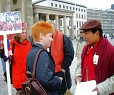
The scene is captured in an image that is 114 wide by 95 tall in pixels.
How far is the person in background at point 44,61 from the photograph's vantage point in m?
2.90

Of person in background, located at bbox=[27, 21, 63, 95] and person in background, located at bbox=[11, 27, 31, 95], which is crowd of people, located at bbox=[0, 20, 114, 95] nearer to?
person in background, located at bbox=[27, 21, 63, 95]

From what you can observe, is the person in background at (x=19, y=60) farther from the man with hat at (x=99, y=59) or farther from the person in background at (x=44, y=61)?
the man with hat at (x=99, y=59)

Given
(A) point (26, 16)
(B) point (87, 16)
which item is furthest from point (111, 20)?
(A) point (26, 16)

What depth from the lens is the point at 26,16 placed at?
4044 cm

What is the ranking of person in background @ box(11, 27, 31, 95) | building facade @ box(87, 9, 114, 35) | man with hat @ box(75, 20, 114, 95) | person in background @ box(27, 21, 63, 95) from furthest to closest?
building facade @ box(87, 9, 114, 35) < person in background @ box(11, 27, 31, 95) < person in background @ box(27, 21, 63, 95) < man with hat @ box(75, 20, 114, 95)

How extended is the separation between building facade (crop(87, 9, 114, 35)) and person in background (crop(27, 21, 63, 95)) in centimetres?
14008

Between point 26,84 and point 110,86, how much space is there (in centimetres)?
90

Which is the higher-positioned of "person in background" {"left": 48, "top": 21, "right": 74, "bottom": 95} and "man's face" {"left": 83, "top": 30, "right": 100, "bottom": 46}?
"man's face" {"left": 83, "top": 30, "right": 100, "bottom": 46}

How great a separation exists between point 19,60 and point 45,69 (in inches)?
73.0

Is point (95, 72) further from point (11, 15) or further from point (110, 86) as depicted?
point (11, 15)

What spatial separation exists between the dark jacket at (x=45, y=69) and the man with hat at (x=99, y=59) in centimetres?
41

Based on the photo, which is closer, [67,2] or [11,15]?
[11,15]

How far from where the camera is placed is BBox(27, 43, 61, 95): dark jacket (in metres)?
2.89

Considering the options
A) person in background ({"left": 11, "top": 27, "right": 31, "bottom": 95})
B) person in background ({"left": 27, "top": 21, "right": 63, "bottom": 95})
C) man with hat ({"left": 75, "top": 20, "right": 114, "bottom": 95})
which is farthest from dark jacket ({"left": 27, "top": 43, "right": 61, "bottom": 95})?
person in background ({"left": 11, "top": 27, "right": 31, "bottom": 95})
